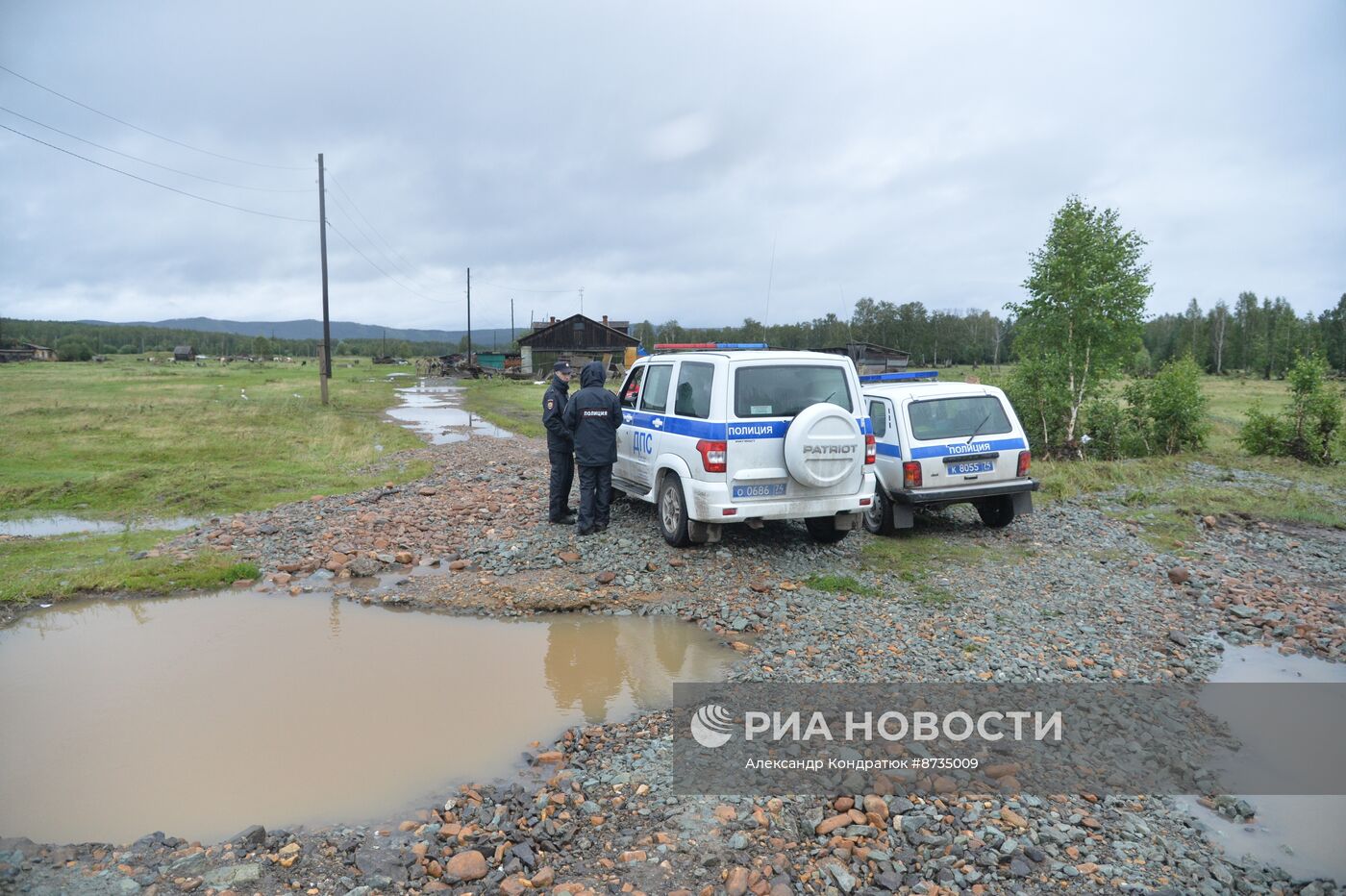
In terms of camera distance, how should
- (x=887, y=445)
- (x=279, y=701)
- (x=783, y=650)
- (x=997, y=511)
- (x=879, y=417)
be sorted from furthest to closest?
(x=997, y=511) → (x=879, y=417) → (x=887, y=445) → (x=783, y=650) → (x=279, y=701)

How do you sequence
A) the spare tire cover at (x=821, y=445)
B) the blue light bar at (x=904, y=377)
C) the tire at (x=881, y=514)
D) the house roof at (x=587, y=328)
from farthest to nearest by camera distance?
the house roof at (x=587, y=328)
the blue light bar at (x=904, y=377)
the tire at (x=881, y=514)
the spare tire cover at (x=821, y=445)

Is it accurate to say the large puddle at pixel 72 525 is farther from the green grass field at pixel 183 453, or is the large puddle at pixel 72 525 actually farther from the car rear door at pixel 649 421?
the car rear door at pixel 649 421

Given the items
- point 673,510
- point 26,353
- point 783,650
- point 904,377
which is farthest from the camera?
point 26,353

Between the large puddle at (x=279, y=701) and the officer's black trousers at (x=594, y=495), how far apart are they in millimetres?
2204

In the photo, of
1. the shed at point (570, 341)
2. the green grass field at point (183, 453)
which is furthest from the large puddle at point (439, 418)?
the shed at point (570, 341)

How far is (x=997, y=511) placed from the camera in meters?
9.90

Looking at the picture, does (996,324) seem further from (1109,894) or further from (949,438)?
(1109,894)

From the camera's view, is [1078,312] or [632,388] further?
[1078,312]

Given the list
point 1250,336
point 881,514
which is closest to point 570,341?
point 881,514

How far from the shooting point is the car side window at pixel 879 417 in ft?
31.3

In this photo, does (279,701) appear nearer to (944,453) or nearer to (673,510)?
(673,510)

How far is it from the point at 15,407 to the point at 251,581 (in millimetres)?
25976

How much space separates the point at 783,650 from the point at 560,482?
14.7 feet

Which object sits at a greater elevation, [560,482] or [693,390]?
[693,390]
